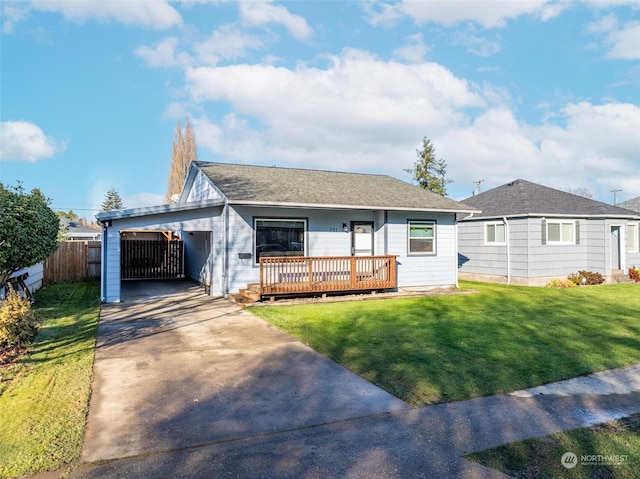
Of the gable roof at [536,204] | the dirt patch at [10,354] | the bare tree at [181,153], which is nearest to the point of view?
the dirt patch at [10,354]

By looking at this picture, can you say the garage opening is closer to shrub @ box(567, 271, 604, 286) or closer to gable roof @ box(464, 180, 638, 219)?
gable roof @ box(464, 180, 638, 219)

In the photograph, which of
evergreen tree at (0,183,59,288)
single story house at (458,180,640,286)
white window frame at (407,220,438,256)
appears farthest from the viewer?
single story house at (458,180,640,286)

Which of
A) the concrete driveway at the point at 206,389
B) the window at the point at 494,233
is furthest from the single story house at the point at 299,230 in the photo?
the concrete driveway at the point at 206,389

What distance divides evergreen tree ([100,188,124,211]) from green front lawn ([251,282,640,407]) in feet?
190

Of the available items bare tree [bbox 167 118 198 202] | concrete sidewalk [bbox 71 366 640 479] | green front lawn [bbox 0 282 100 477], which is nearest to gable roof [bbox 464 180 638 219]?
concrete sidewalk [bbox 71 366 640 479]

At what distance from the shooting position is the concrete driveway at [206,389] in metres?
3.48

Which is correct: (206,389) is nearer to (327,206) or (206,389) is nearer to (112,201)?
(327,206)

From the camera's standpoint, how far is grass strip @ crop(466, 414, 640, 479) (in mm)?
2881

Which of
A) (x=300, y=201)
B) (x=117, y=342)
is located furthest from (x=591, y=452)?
(x=300, y=201)

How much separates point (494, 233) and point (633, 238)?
22.7ft

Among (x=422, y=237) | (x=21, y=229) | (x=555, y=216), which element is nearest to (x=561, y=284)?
(x=555, y=216)

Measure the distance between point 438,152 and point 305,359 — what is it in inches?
1189

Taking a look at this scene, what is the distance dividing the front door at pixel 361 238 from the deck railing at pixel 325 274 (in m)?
1.18

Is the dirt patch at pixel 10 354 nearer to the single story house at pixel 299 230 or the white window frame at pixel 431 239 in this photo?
the single story house at pixel 299 230
